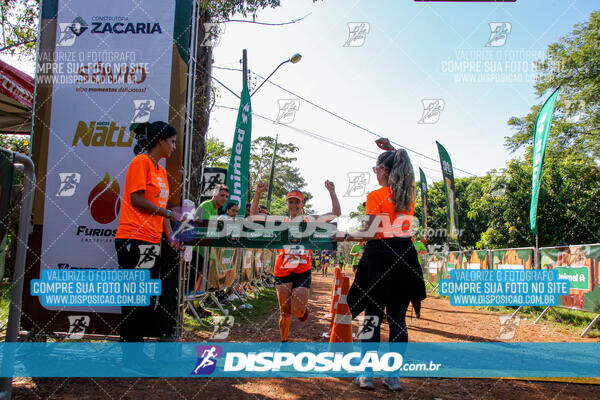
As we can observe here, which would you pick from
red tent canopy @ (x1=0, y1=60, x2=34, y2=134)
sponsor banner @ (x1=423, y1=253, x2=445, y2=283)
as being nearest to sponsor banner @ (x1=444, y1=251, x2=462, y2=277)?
sponsor banner @ (x1=423, y1=253, x2=445, y2=283)

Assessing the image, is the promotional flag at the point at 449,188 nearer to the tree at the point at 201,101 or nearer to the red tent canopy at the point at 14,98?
the tree at the point at 201,101

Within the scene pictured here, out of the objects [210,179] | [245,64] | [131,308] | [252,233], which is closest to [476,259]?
[210,179]

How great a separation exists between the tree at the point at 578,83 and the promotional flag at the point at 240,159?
1686cm

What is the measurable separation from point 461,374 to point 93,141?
15.3 feet

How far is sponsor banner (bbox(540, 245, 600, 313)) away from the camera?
22.5 ft

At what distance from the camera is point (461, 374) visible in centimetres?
390

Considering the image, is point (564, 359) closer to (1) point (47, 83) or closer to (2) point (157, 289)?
(2) point (157, 289)

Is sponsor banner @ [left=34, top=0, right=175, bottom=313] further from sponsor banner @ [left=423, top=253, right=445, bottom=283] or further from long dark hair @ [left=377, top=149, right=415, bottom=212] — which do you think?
sponsor banner @ [left=423, top=253, right=445, bottom=283]

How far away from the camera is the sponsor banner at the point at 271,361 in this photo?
3354 mm

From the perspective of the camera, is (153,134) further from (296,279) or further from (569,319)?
(569,319)

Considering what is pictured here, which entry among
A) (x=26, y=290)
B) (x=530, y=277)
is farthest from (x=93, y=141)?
(x=530, y=277)

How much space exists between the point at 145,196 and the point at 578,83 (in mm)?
22599

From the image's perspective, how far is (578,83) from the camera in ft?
61.9

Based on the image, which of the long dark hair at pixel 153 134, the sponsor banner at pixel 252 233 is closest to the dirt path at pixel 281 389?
the sponsor banner at pixel 252 233
